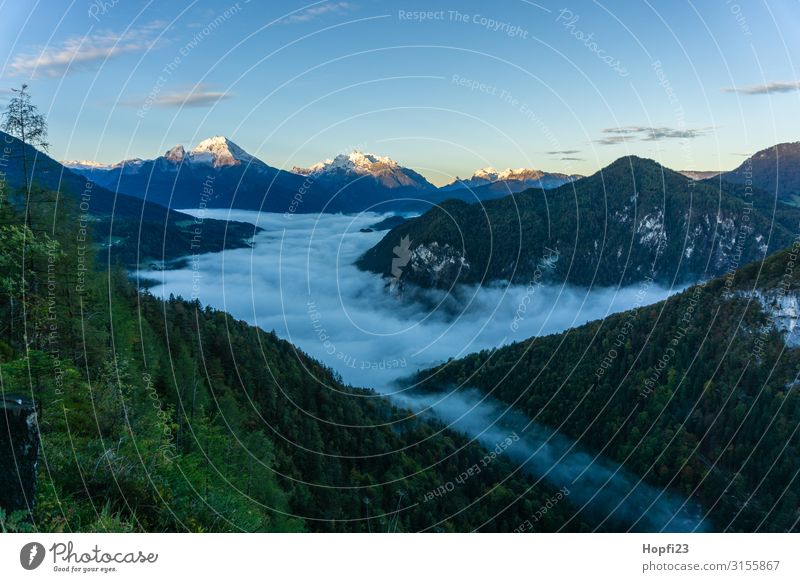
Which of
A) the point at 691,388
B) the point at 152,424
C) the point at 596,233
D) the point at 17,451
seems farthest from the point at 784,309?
the point at 596,233

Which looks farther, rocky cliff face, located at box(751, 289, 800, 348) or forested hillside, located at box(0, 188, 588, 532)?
rocky cliff face, located at box(751, 289, 800, 348)

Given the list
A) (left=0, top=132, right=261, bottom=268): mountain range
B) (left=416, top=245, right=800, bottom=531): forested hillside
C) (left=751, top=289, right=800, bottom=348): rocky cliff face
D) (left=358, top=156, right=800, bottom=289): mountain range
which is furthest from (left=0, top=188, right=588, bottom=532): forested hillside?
(left=358, top=156, right=800, bottom=289): mountain range

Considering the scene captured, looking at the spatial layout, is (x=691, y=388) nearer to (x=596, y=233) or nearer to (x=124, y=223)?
(x=124, y=223)

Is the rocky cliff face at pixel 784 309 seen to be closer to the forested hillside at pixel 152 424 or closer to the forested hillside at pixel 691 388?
the forested hillside at pixel 691 388

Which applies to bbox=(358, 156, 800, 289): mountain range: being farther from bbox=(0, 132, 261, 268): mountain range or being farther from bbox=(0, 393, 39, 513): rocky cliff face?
bbox=(0, 393, 39, 513): rocky cliff face

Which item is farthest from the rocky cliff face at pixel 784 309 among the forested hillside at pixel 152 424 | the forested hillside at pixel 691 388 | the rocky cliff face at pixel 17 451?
the rocky cliff face at pixel 17 451

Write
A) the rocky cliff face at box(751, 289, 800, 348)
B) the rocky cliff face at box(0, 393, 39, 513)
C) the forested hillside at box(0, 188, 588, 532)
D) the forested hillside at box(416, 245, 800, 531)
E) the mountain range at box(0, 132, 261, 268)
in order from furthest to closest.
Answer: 1. the rocky cliff face at box(751, 289, 800, 348)
2. the forested hillside at box(416, 245, 800, 531)
3. the mountain range at box(0, 132, 261, 268)
4. the forested hillside at box(0, 188, 588, 532)
5. the rocky cliff face at box(0, 393, 39, 513)

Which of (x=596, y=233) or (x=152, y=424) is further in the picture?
(x=596, y=233)

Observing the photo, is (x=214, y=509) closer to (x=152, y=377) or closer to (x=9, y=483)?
(x=9, y=483)
